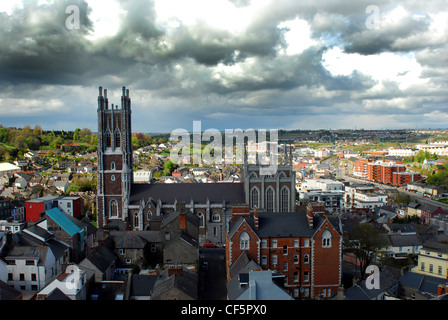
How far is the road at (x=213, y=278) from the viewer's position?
90.5 feet

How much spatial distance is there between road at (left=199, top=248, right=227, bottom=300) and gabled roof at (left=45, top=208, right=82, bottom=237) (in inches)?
540

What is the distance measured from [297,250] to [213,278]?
296 inches

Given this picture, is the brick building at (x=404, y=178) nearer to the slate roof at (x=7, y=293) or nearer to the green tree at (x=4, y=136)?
the slate roof at (x=7, y=293)

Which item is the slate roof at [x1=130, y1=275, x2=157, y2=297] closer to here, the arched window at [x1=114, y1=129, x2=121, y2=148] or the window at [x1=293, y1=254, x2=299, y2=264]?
the window at [x1=293, y1=254, x2=299, y2=264]

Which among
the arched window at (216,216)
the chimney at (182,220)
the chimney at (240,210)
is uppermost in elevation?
the chimney at (240,210)

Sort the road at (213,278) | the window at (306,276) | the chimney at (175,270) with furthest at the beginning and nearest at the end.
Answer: the window at (306,276) < the road at (213,278) < the chimney at (175,270)

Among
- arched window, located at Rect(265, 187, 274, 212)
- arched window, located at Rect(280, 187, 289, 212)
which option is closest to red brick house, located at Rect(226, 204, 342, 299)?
arched window, located at Rect(265, 187, 274, 212)

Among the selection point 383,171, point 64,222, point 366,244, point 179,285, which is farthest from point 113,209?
point 383,171

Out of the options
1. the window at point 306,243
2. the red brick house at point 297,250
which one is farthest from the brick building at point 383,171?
the window at point 306,243

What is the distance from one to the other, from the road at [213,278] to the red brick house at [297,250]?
143cm

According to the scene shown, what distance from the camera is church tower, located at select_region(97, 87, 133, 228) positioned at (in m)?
48.7

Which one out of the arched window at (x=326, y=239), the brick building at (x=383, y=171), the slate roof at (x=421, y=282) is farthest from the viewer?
the brick building at (x=383, y=171)
